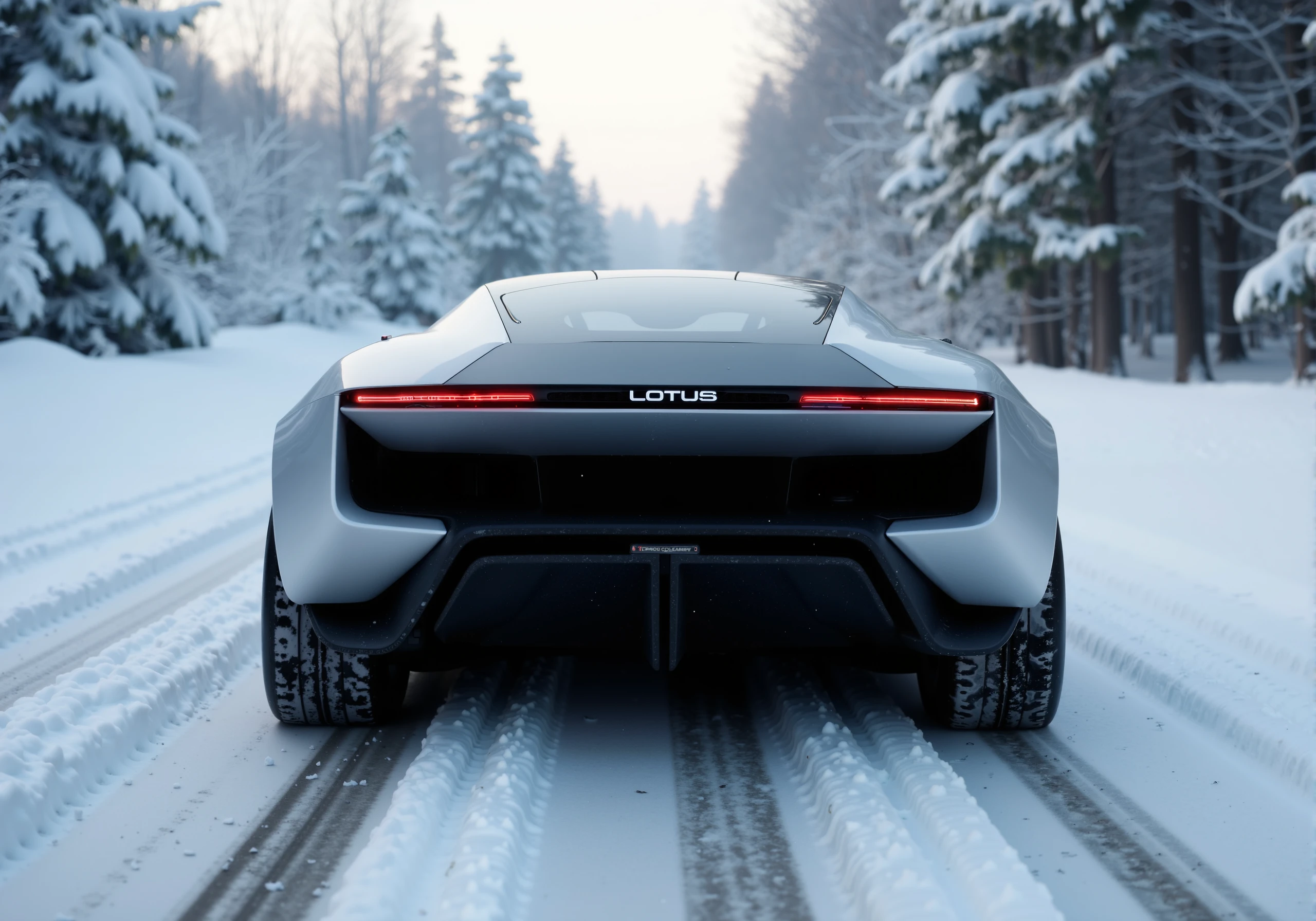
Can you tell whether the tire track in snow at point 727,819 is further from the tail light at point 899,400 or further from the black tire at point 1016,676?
the tail light at point 899,400

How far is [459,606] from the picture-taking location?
291 centimetres

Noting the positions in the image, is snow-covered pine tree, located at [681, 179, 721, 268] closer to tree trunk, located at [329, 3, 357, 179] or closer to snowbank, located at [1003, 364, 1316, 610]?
tree trunk, located at [329, 3, 357, 179]

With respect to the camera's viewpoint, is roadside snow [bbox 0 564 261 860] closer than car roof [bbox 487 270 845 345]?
Yes

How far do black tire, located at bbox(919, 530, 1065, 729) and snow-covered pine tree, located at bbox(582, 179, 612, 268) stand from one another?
185 ft

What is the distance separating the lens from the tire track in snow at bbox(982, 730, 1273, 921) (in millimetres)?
2328

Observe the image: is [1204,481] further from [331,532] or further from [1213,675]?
[331,532]

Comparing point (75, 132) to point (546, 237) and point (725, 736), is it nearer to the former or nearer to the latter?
point (725, 736)

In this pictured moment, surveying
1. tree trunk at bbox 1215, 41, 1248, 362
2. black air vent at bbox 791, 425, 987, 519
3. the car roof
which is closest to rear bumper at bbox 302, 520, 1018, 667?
black air vent at bbox 791, 425, 987, 519

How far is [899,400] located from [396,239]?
34.1 m

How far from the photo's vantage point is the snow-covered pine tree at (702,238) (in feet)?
317

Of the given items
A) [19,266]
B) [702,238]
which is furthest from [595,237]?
[19,266]

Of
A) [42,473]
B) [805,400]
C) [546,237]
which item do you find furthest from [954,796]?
[546,237]

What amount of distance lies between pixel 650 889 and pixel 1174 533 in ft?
16.7

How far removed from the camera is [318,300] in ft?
88.8
